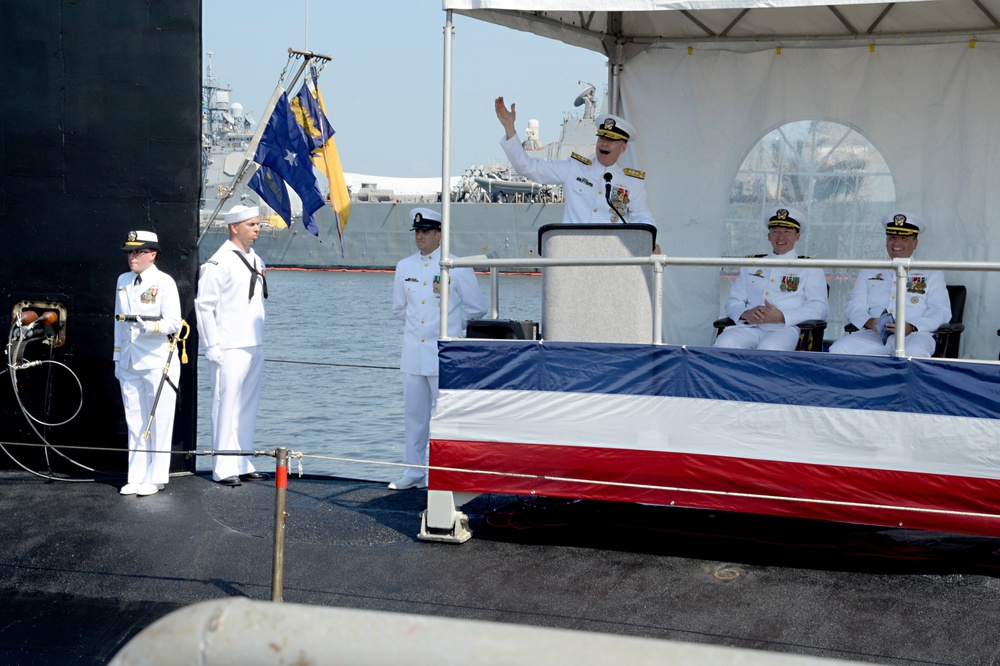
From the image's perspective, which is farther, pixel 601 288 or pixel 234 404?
pixel 234 404

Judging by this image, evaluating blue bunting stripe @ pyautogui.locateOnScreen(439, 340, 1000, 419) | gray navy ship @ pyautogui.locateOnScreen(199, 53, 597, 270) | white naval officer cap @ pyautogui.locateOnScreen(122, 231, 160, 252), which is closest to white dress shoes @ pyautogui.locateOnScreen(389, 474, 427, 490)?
blue bunting stripe @ pyautogui.locateOnScreen(439, 340, 1000, 419)

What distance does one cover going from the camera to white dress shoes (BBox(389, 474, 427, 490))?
26.9 feet

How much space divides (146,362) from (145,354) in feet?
0.18

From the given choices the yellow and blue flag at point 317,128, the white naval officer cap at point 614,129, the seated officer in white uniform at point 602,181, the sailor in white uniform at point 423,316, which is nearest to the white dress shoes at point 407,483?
the sailor in white uniform at point 423,316

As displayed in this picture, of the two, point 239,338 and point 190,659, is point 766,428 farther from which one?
point 190,659

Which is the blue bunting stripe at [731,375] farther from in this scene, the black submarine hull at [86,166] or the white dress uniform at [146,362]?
the black submarine hull at [86,166]

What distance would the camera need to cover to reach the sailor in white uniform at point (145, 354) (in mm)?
7820

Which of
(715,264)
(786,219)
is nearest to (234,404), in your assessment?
(715,264)

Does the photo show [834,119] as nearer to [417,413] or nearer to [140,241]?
[417,413]

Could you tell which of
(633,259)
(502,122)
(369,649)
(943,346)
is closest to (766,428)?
(633,259)

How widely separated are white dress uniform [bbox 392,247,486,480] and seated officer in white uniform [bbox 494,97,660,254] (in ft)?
2.87

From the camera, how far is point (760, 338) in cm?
752

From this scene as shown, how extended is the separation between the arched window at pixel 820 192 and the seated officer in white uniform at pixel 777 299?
1006 millimetres

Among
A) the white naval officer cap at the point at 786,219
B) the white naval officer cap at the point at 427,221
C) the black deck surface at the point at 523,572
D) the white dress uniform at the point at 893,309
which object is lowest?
the black deck surface at the point at 523,572
